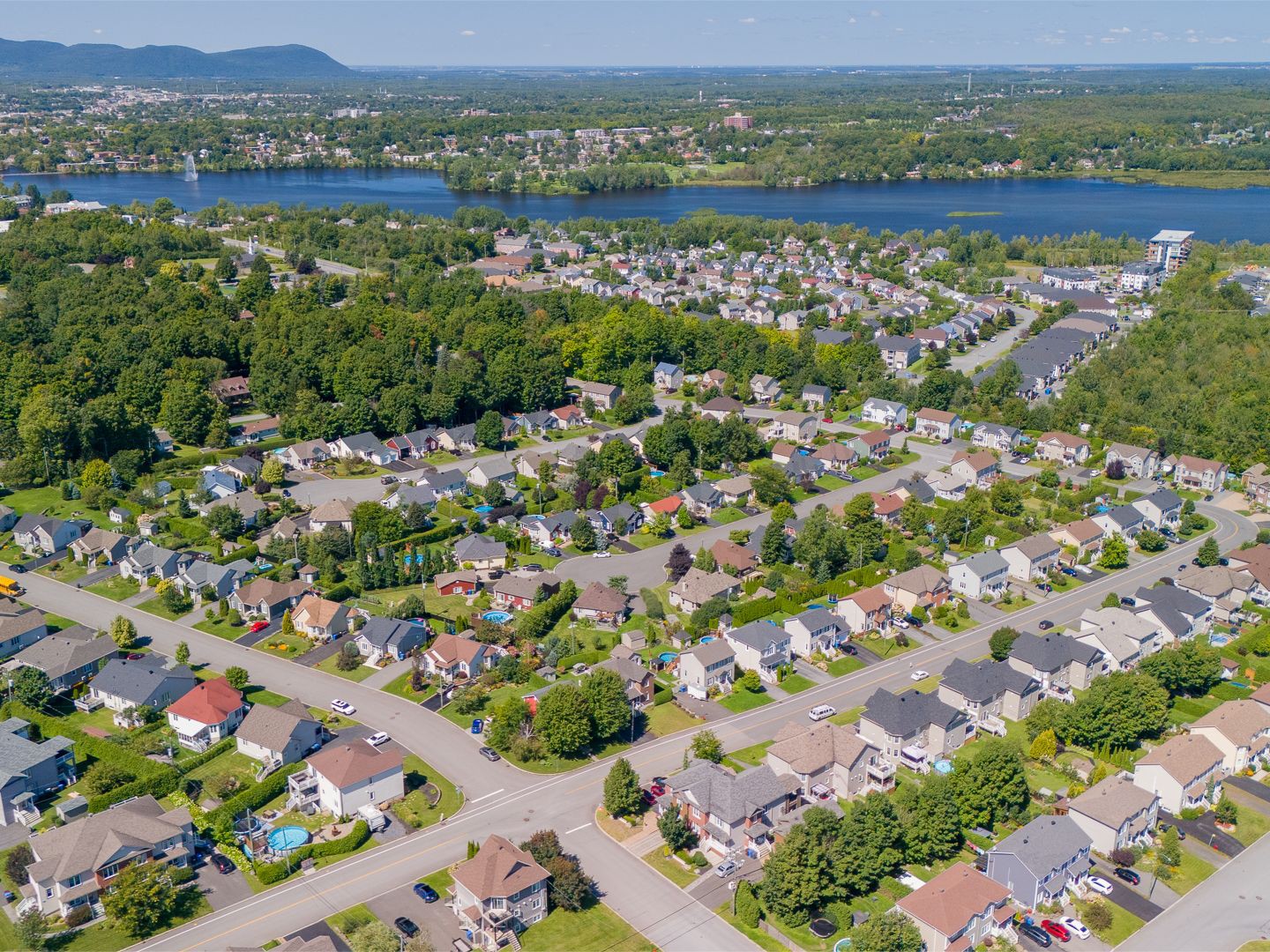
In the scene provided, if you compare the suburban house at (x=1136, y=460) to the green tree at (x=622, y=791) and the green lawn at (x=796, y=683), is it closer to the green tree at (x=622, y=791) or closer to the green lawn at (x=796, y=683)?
the green lawn at (x=796, y=683)

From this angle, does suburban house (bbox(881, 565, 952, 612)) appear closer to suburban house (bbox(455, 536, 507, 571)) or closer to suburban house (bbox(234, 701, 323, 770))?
suburban house (bbox(455, 536, 507, 571))

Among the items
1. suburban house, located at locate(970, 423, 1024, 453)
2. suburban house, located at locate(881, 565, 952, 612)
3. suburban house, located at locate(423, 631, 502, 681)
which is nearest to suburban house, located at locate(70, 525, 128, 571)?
suburban house, located at locate(423, 631, 502, 681)

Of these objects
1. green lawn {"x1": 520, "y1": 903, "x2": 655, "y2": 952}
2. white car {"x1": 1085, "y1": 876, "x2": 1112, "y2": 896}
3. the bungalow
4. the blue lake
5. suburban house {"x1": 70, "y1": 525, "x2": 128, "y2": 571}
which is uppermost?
the blue lake

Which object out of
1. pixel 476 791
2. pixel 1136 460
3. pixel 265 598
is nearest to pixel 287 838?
pixel 476 791

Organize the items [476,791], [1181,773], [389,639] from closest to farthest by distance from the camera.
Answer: [1181,773]
[476,791]
[389,639]

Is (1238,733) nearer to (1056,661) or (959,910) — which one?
(1056,661)

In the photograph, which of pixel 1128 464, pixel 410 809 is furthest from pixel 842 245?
pixel 410 809
